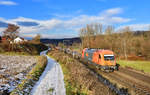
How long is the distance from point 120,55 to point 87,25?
95.0ft

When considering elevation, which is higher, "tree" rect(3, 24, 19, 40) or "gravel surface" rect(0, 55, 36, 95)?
"tree" rect(3, 24, 19, 40)

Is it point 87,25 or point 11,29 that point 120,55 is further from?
point 11,29

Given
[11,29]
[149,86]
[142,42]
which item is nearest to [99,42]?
[142,42]

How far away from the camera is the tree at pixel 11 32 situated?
175ft

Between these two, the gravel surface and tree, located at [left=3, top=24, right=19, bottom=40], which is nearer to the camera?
the gravel surface

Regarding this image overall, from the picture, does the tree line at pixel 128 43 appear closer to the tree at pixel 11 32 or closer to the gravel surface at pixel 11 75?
the gravel surface at pixel 11 75


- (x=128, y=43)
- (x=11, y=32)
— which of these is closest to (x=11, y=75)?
(x=128, y=43)

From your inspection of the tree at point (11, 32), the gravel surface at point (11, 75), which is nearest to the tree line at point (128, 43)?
the gravel surface at point (11, 75)

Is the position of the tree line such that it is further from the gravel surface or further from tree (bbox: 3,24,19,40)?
tree (bbox: 3,24,19,40)

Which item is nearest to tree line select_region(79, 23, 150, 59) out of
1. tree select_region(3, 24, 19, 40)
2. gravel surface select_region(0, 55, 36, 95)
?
gravel surface select_region(0, 55, 36, 95)

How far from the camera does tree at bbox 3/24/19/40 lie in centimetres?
5347

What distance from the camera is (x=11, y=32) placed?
54156mm

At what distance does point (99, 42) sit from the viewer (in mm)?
45531

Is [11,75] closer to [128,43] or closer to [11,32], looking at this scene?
[128,43]
